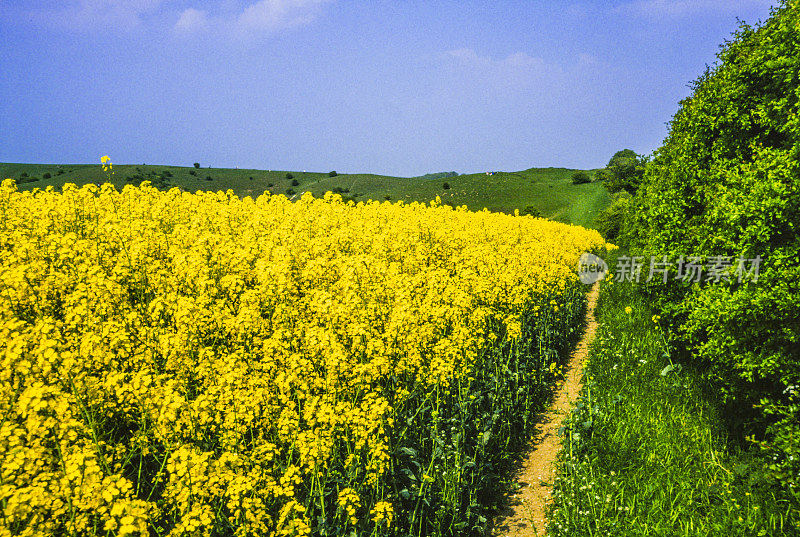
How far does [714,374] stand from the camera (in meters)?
6.68

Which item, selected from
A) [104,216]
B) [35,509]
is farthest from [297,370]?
[104,216]

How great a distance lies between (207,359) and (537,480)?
4940 millimetres

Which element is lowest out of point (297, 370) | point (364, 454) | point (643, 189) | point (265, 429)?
point (364, 454)

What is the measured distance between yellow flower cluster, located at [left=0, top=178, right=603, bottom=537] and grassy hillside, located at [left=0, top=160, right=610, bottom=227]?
52243mm

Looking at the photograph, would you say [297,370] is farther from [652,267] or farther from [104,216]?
[652,267]

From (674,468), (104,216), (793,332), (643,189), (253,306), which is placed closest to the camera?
(793,332)

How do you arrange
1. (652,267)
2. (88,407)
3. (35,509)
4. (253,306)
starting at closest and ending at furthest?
(35,509)
(88,407)
(253,306)
(652,267)

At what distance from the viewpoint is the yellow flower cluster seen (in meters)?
3.17

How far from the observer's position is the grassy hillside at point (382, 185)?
67875 millimetres

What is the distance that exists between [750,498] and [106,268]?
10106 mm
